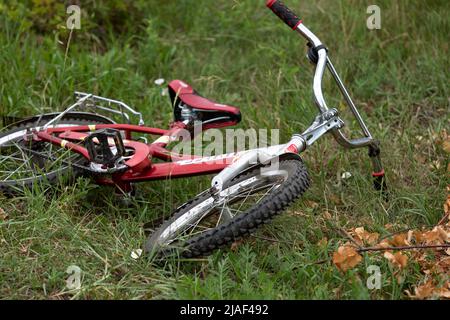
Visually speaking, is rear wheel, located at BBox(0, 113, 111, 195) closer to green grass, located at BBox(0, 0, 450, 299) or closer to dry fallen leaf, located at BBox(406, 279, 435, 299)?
green grass, located at BBox(0, 0, 450, 299)

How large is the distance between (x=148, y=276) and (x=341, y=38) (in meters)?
2.53

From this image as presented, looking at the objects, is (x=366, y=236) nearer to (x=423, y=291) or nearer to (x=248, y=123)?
(x=423, y=291)

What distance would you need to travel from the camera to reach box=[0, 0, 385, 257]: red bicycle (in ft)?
9.37

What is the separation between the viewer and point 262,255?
10.0 ft

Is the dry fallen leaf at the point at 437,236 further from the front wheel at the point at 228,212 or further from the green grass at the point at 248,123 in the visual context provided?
the front wheel at the point at 228,212

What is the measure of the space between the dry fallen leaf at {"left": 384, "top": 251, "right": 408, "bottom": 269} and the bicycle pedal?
1.21 m

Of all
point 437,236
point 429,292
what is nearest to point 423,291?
point 429,292

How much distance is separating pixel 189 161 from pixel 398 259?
3.40ft

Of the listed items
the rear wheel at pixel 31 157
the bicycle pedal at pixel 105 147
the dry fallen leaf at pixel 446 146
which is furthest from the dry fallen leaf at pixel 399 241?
the rear wheel at pixel 31 157

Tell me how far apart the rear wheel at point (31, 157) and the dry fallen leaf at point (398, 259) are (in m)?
1.46

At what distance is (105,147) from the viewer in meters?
3.15

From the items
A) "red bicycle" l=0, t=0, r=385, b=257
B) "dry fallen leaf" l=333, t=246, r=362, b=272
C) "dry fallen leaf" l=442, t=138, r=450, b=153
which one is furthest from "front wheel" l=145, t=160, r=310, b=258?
"dry fallen leaf" l=442, t=138, r=450, b=153
